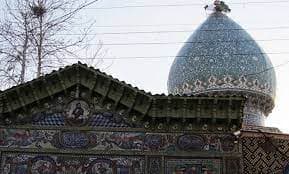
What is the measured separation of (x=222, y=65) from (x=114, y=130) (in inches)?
285

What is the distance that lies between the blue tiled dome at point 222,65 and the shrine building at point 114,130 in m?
5.23

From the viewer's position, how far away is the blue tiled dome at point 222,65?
22625 millimetres

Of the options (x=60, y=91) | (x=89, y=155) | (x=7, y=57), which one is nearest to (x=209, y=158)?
(x=89, y=155)

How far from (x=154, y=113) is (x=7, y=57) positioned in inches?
288

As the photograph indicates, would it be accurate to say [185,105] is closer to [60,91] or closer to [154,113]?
[154,113]

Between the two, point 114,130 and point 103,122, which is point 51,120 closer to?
point 103,122

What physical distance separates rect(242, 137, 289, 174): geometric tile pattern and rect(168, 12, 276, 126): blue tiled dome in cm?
452

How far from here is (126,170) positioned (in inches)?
655

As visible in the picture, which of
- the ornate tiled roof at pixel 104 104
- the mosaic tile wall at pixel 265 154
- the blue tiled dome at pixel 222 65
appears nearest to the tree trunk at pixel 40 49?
the ornate tiled roof at pixel 104 104

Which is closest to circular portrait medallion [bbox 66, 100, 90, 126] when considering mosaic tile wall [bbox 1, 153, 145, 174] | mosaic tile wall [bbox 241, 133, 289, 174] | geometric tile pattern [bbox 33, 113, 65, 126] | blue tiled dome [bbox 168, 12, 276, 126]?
geometric tile pattern [bbox 33, 113, 65, 126]

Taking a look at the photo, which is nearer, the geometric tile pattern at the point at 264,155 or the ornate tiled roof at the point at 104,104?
the ornate tiled roof at the point at 104,104

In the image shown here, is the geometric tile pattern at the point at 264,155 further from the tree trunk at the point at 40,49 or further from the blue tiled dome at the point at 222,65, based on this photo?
the tree trunk at the point at 40,49

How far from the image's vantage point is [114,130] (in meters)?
17.0

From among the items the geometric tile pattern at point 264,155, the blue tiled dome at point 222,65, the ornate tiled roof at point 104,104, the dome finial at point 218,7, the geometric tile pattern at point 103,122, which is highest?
the dome finial at point 218,7
